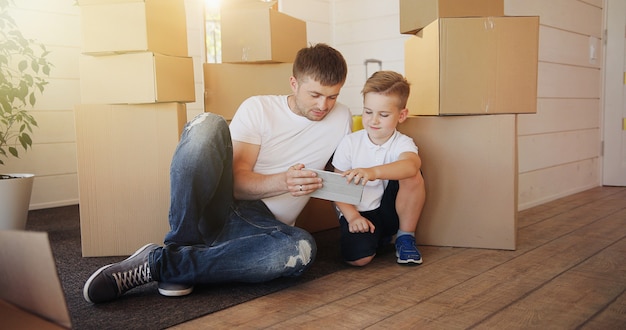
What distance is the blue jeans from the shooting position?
136 centimetres

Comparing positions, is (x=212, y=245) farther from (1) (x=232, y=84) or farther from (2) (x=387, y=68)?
(2) (x=387, y=68)

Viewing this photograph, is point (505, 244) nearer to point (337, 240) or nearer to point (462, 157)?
point (462, 157)

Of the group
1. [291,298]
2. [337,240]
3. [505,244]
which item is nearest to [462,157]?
[505,244]

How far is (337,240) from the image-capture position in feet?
6.44

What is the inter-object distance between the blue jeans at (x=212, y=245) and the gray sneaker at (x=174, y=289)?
2 centimetres

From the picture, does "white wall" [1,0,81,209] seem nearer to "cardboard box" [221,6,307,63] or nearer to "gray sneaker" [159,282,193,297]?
"cardboard box" [221,6,307,63]

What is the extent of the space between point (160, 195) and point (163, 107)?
0.96 ft

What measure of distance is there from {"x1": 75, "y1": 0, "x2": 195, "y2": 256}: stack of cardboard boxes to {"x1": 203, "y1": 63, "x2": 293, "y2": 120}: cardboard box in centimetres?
44

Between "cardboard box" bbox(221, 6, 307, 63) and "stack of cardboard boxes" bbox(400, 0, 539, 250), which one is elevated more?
"cardboard box" bbox(221, 6, 307, 63)

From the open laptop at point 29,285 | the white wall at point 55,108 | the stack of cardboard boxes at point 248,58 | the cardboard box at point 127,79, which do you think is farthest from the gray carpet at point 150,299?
the white wall at point 55,108

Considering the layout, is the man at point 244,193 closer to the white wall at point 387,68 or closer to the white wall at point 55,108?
the white wall at point 387,68

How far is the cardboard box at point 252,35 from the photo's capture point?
85.5 inches

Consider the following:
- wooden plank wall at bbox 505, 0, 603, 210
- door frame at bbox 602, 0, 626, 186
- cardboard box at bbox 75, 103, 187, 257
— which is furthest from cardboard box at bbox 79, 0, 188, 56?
door frame at bbox 602, 0, 626, 186

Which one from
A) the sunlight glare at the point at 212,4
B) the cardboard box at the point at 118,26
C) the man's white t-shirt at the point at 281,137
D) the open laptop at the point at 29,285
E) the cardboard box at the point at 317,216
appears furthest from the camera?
the sunlight glare at the point at 212,4
